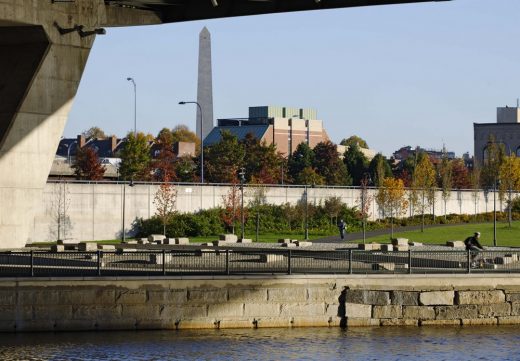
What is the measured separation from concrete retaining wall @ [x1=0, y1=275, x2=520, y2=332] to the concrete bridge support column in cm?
1144

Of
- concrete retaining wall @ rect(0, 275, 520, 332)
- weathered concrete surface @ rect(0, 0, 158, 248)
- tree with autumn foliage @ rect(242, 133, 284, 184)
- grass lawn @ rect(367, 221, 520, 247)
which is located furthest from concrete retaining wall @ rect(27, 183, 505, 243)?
tree with autumn foliage @ rect(242, 133, 284, 184)

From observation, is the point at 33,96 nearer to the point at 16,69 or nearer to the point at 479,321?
the point at 16,69

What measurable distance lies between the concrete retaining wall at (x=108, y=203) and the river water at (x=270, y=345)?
145 feet

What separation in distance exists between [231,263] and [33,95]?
1093 cm

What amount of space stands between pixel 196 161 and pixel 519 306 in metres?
126

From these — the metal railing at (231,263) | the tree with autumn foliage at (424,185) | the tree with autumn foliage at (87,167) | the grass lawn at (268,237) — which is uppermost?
the tree with autumn foliage at (87,167)

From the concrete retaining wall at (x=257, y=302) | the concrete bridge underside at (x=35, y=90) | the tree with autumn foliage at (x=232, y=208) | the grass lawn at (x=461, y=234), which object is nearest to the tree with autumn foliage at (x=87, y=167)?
the tree with autumn foliage at (x=232, y=208)

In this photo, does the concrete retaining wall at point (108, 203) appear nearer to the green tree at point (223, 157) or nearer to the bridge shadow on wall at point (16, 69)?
the bridge shadow on wall at point (16, 69)

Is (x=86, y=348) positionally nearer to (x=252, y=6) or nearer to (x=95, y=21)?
(x=95, y=21)

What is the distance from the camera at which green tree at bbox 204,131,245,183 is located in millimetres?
146250

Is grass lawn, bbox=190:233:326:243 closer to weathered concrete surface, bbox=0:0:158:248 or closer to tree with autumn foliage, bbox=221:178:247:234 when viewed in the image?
tree with autumn foliage, bbox=221:178:247:234

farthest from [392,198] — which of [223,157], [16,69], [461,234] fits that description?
[16,69]

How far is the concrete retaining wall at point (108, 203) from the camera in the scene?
8731 cm

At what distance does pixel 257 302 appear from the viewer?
41.3 m
